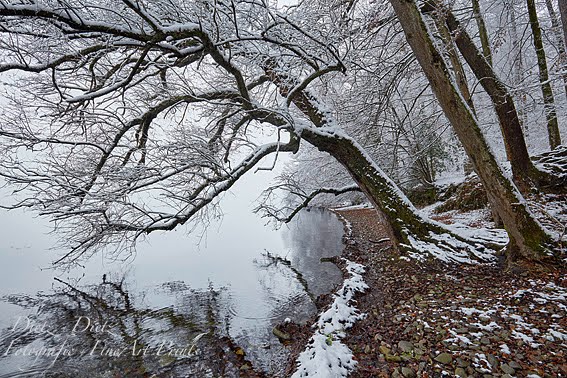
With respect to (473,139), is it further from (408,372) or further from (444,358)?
(408,372)

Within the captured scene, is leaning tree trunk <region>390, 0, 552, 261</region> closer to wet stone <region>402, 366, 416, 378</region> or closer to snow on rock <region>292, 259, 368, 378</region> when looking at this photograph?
snow on rock <region>292, 259, 368, 378</region>

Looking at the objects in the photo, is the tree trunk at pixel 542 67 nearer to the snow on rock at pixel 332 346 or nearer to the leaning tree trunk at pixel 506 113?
the leaning tree trunk at pixel 506 113

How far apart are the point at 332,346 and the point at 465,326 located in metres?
1.54

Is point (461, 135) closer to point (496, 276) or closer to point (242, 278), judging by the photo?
point (496, 276)

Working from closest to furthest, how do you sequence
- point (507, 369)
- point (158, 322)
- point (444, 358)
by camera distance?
point (507, 369)
point (444, 358)
point (158, 322)

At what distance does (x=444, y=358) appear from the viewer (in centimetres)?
281

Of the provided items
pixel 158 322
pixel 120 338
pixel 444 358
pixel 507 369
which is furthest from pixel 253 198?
pixel 507 369

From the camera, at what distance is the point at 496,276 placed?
470 cm

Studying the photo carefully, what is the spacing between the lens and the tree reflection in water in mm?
4262

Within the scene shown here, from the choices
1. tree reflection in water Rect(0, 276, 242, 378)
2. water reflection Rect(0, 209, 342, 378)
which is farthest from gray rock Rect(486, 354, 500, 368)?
tree reflection in water Rect(0, 276, 242, 378)

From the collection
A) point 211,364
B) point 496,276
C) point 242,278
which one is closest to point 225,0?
point 211,364

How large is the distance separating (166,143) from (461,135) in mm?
5030

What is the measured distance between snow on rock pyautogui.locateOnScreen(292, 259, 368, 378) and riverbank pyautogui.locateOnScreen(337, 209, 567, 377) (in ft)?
0.40

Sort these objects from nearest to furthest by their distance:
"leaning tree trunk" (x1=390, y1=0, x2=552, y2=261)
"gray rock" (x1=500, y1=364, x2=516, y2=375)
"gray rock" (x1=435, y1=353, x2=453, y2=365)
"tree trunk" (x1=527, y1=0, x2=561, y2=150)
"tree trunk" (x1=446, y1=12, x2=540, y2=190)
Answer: "gray rock" (x1=500, y1=364, x2=516, y2=375) < "gray rock" (x1=435, y1=353, x2=453, y2=365) < "leaning tree trunk" (x1=390, y1=0, x2=552, y2=261) < "tree trunk" (x1=446, y1=12, x2=540, y2=190) < "tree trunk" (x1=527, y1=0, x2=561, y2=150)
